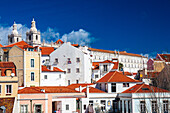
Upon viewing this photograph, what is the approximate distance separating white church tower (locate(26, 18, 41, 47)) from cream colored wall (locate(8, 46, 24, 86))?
200 ft

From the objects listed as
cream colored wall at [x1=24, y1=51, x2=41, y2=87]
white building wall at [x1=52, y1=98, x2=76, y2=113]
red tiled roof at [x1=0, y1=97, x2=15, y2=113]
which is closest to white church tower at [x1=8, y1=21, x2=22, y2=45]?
cream colored wall at [x1=24, y1=51, x2=41, y2=87]

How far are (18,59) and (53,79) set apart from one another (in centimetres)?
880

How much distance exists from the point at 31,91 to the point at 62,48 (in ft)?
91.4

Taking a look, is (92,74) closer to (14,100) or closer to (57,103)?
(57,103)

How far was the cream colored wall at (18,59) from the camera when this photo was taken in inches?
2329

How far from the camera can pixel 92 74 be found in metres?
77.6

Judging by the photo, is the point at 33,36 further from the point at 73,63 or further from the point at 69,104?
the point at 69,104

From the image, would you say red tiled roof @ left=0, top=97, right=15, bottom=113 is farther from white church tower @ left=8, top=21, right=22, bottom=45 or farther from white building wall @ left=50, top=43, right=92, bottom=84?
white church tower @ left=8, top=21, right=22, bottom=45

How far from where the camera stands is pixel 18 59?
60.4 meters

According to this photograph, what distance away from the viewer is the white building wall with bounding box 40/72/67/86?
2463 inches

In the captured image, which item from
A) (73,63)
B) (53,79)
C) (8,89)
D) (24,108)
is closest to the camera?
(24,108)

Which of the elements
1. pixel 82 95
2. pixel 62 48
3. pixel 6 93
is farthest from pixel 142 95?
pixel 62 48

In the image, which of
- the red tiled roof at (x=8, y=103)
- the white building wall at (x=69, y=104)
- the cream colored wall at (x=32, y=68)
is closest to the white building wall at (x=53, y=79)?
the cream colored wall at (x=32, y=68)

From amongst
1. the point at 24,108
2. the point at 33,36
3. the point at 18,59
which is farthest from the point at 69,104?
the point at 33,36
